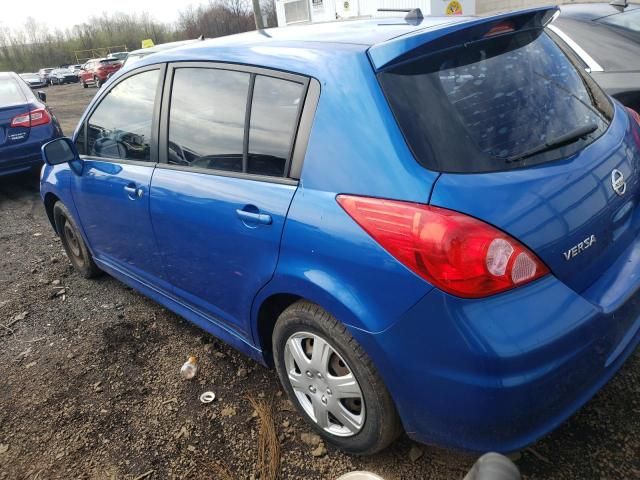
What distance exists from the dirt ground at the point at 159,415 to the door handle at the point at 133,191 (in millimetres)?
984

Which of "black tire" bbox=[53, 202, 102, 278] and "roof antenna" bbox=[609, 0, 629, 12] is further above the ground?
"roof antenna" bbox=[609, 0, 629, 12]

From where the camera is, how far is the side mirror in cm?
341

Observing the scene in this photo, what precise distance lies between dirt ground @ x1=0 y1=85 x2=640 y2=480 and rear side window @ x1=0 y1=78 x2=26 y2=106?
14.2ft

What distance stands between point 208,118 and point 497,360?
1.75m

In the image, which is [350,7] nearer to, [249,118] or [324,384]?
[249,118]

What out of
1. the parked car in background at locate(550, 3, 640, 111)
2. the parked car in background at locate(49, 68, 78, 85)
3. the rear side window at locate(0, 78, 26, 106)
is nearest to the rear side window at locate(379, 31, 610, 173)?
the parked car in background at locate(550, 3, 640, 111)

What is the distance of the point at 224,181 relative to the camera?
7.54 ft

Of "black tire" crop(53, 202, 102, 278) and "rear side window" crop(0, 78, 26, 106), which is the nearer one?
"black tire" crop(53, 202, 102, 278)

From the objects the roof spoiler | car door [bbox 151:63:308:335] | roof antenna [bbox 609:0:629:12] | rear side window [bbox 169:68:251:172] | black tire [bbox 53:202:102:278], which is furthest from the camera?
roof antenna [bbox 609:0:629:12]

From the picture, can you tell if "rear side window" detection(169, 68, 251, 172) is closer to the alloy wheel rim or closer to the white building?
the alloy wheel rim

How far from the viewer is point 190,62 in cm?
262

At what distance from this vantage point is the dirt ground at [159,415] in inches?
82.7

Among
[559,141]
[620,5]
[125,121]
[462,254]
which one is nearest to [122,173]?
[125,121]

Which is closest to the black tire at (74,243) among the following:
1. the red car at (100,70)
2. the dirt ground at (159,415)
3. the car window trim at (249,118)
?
the dirt ground at (159,415)
